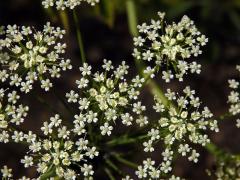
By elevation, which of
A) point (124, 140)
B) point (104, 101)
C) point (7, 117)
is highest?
point (7, 117)

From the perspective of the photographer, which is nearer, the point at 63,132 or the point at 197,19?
the point at 63,132

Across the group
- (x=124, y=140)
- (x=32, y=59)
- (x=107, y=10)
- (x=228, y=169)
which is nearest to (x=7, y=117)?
(x=32, y=59)

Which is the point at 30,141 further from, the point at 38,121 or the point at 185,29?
the point at 38,121

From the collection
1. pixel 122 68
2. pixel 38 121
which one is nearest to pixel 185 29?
pixel 122 68

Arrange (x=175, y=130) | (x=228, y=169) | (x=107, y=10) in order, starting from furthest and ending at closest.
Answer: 1. (x=107, y=10)
2. (x=228, y=169)
3. (x=175, y=130)

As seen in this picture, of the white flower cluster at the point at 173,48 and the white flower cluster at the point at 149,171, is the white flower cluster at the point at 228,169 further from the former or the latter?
the white flower cluster at the point at 173,48

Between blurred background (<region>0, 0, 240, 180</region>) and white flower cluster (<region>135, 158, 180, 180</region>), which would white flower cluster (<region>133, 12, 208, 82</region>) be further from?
blurred background (<region>0, 0, 240, 180</region>)

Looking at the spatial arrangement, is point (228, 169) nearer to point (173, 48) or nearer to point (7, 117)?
point (173, 48)
